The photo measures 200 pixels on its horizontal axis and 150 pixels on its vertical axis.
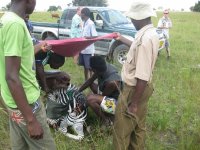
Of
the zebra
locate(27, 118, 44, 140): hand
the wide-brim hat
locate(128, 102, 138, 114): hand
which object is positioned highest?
the wide-brim hat

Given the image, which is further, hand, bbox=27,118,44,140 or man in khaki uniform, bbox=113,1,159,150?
man in khaki uniform, bbox=113,1,159,150

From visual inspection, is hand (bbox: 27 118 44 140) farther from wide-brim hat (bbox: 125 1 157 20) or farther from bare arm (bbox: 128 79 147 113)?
wide-brim hat (bbox: 125 1 157 20)

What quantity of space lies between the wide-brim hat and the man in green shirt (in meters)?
1.17

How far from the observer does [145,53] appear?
304cm

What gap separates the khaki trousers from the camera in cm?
333

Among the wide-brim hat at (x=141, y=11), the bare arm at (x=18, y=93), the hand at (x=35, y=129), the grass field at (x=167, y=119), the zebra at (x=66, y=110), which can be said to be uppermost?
the wide-brim hat at (x=141, y=11)

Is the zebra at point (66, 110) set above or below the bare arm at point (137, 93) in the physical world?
below

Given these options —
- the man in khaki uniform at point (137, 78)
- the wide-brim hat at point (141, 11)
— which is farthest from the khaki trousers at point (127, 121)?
the wide-brim hat at point (141, 11)

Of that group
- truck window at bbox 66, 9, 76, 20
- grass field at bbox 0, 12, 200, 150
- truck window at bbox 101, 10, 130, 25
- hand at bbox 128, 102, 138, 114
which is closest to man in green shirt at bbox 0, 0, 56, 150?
hand at bbox 128, 102, 138, 114

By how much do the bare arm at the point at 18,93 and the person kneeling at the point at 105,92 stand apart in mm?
1932

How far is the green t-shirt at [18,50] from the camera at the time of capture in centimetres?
211

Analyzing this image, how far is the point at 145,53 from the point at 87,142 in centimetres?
173

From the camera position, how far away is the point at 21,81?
226 cm

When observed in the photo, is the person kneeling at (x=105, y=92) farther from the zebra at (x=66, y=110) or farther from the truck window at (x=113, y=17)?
the truck window at (x=113, y=17)
